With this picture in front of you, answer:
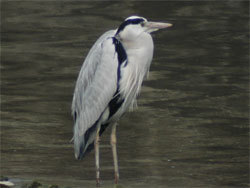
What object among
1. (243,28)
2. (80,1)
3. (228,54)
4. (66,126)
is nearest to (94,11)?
(80,1)

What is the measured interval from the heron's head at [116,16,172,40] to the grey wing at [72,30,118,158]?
13cm


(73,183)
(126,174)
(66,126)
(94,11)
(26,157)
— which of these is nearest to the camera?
(73,183)

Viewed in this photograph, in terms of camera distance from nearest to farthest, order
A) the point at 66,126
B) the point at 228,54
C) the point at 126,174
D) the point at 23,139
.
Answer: the point at 126,174 < the point at 23,139 < the point at 66,126 < the point at 228,54

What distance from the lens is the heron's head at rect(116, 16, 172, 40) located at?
6.90 m

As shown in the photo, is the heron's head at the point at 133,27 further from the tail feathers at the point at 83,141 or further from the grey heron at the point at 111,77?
the tail feathers at the point at 83,141

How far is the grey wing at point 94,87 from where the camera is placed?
6941mm

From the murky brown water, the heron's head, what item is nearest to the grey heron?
the heron's head

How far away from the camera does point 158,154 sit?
7844 millimetres

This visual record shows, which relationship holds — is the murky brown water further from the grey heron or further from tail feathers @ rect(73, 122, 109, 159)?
the grey heron

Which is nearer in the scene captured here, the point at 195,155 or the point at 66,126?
the point at 195,155

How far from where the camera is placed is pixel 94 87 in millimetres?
7043

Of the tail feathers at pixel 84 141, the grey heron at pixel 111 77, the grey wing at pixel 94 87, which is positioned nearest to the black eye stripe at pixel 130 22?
the grey heron at pixel 111 77

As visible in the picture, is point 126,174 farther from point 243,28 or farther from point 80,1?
point 80,1

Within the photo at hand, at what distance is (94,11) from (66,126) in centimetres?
772
